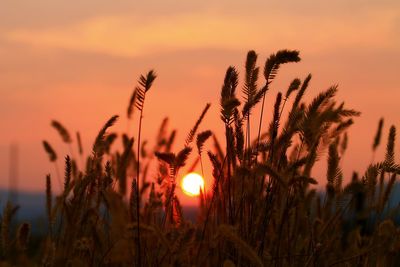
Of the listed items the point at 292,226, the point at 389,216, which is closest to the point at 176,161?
the point at 292,226

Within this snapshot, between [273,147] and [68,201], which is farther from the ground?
[273,147]

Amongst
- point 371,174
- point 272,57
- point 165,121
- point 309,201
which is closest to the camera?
point 272,57

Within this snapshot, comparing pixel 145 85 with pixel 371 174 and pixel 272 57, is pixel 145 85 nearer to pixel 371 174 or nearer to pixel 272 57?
pixel 272 57

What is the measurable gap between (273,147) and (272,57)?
342mm

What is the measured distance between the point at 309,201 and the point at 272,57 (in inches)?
43.0

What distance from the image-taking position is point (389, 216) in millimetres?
3832

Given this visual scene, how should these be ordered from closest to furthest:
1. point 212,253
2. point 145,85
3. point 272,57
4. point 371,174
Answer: point 145,85, point 272,57, point 371,174, point 212,253

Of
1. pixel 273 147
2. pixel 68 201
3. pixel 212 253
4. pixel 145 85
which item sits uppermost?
pixel 145 85

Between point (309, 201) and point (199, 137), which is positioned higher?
point (199, 137)

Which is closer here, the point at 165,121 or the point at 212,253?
the point at 212,253

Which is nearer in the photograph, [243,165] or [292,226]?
[243,165]

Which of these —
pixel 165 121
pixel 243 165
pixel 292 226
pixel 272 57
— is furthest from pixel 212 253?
pixel 165 121

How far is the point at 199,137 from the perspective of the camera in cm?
297

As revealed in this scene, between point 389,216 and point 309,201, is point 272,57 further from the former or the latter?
point 389,216
